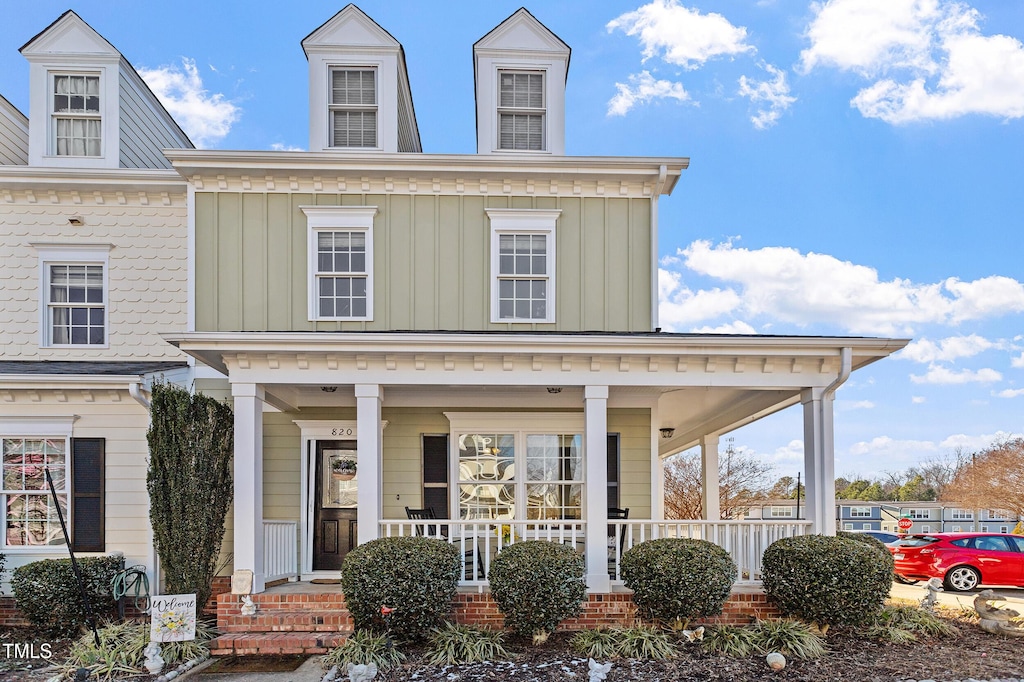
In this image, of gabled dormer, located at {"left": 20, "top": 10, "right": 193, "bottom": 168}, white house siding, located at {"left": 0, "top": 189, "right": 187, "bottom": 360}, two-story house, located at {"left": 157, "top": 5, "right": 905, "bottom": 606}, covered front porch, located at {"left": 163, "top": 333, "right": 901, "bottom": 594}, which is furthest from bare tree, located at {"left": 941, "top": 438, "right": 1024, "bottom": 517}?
gabled dormer, located at {"left": 20, "top": 10, "right": 193, "bottom": 168}

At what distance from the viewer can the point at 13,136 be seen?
1121 centimetres

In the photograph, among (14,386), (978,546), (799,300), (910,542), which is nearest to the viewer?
(14,386)

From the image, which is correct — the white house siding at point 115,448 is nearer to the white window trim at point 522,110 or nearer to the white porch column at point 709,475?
the white window trim at point 522,110

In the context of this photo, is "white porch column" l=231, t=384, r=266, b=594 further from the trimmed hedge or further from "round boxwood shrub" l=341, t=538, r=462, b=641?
the trimmed hedge

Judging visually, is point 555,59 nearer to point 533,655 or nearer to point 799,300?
point 533,655

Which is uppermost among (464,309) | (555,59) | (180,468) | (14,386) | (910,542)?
(555,59)

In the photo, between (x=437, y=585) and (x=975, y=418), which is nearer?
(x=437, y=585)

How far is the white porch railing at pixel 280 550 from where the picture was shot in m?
8.72

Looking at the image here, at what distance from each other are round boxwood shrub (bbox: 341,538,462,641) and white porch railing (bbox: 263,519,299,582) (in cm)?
202

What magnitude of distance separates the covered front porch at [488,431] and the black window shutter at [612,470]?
2 centimetres

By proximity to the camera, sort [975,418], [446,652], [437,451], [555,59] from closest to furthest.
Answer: [446,652]
[437,451]
[555,59]
[975,418]

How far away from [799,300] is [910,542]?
1031 cm

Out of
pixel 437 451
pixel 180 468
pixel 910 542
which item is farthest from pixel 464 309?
pixel 910 542

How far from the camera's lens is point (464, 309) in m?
10.2
